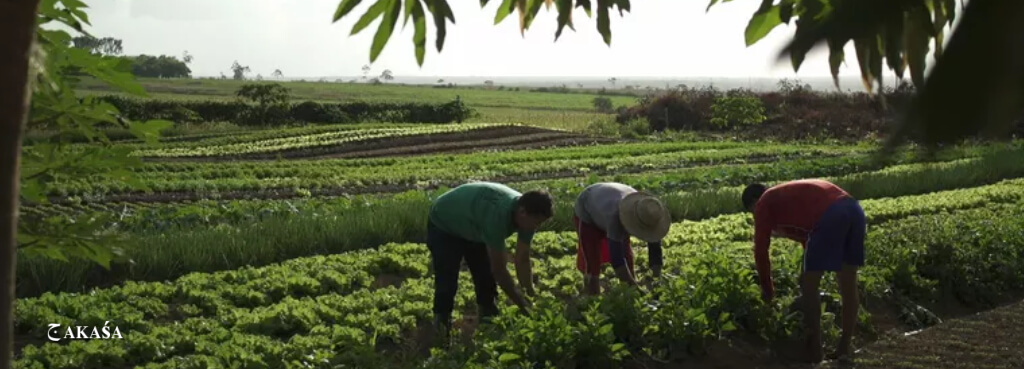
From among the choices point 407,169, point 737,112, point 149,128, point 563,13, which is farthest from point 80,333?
point 737,112

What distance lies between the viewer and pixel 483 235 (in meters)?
Answer: 7.00

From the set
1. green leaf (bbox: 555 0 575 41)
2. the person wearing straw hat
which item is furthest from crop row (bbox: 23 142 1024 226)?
green leaf (bbox: 555 0 575 41)

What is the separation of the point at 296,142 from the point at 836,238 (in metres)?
27.8

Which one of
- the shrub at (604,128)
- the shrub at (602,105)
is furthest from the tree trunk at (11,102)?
the shrub at (602,105)

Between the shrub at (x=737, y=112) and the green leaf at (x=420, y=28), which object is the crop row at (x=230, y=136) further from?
the green leaf at (x=420, y=28)

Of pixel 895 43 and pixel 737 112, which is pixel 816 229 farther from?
pixel 737 112

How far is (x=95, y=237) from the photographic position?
12.5 ft

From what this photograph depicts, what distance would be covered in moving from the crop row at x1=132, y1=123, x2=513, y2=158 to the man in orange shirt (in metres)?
22.8

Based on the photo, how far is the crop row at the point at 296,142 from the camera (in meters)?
29.8

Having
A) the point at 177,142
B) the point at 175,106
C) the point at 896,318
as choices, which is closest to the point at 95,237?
the point at 896,318

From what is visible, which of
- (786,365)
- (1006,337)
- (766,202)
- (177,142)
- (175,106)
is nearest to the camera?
(766,202)

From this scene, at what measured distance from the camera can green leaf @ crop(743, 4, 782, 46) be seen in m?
4.16

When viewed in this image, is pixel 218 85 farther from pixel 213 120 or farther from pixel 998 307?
pixel 998 307

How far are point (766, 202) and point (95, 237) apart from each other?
15.0 ft
